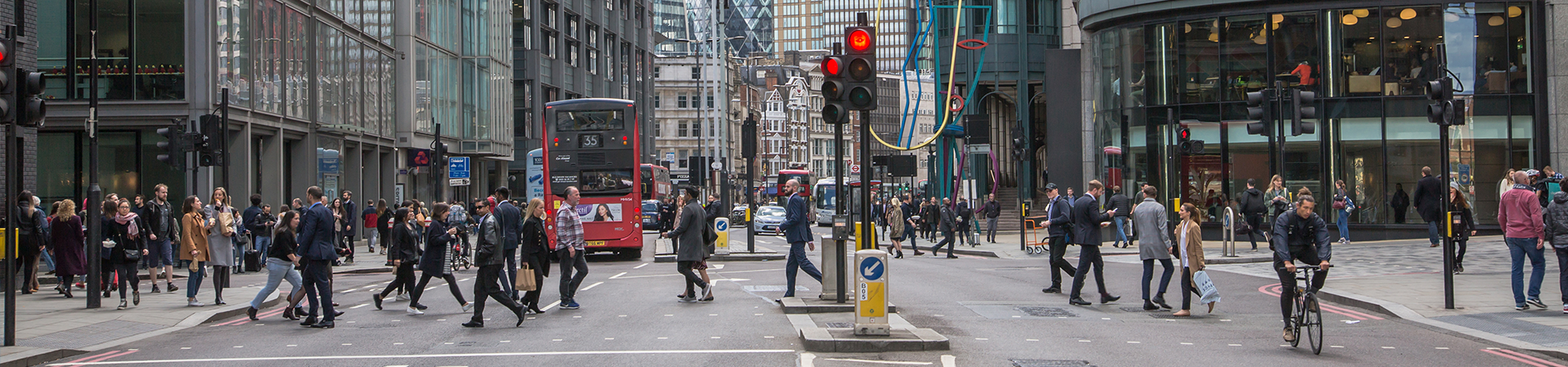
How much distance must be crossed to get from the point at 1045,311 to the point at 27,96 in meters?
10.3

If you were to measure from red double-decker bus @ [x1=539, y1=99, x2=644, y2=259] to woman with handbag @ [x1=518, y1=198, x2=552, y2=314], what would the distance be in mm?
12770

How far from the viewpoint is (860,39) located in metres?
11.9

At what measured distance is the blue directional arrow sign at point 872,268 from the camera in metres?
10.8

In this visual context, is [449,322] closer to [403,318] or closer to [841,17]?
[403,318]

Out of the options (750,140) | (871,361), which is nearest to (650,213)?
(750,140)

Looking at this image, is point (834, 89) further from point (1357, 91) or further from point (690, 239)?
point (1357, 91)

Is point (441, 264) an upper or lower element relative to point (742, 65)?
lower

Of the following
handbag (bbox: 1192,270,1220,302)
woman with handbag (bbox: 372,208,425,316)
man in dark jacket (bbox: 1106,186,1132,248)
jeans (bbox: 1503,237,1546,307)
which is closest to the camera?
handbag (bbox: 1192,270,1220,302)

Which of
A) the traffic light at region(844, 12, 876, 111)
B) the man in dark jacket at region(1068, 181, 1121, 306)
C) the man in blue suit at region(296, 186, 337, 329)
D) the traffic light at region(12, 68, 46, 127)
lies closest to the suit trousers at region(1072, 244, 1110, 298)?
the man in dark jacket at region(1068, 181, 1121, 306)

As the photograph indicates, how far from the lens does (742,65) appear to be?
463 ft

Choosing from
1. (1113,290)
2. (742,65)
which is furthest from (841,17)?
(1113,290)

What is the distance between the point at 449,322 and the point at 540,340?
2245 mm

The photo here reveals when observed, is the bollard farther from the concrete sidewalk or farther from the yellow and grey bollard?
the yellow and grey bollard

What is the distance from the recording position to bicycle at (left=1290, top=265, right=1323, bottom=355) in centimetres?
1021
